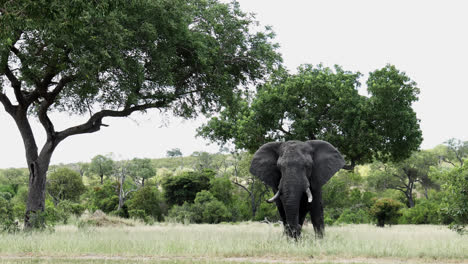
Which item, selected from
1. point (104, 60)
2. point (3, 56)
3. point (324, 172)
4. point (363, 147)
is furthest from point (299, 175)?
point (3, 56)

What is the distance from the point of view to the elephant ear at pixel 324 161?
47.2ft

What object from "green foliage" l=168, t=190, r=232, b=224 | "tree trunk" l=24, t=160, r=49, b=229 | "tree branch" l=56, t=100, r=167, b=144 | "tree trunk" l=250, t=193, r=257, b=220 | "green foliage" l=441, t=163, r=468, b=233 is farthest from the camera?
"tree trunk" l=250, t=193, r=257, b=220

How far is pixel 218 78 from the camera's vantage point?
17.6 metres

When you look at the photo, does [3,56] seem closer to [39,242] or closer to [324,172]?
[39,242]

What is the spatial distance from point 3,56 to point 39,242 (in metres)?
6.54

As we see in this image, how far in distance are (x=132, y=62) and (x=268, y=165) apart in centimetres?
582

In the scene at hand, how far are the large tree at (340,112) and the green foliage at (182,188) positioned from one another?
938 inches

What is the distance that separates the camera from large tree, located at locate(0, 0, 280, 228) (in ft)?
46.5

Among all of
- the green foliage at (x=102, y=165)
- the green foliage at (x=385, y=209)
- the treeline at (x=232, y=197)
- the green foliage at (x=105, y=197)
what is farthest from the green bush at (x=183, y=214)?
the green foliage at (x=102, y=165)

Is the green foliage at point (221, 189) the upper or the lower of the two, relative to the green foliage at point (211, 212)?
upper

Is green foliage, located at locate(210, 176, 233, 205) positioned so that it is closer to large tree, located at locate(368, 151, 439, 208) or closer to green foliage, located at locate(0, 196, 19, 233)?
large tree, located at locate(368, 151, 439, 208)

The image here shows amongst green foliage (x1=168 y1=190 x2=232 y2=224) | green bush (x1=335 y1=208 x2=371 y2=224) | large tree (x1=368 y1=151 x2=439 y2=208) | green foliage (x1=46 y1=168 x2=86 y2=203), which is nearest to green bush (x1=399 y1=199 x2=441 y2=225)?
green bush (x1=335 y1=208 x2=371 y2=224)

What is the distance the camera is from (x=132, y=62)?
15258mm

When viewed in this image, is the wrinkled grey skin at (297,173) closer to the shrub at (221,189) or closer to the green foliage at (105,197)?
the shrub at (221,189)
